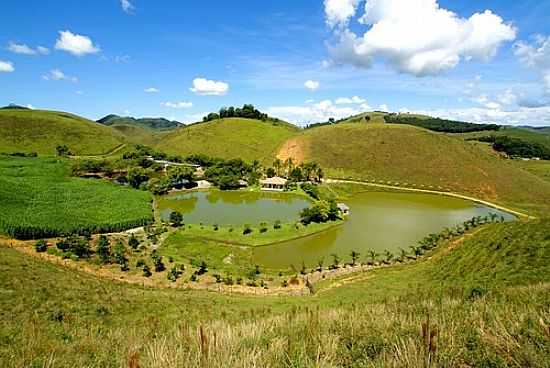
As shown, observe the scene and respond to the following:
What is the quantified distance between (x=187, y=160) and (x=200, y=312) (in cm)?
7474

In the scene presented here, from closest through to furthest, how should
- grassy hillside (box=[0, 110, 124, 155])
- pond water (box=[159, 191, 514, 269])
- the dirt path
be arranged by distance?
pond water (box=[159, 191, 514, 269]) → the dirt path → grassy hillside (box=[0, 110, 124, 155])

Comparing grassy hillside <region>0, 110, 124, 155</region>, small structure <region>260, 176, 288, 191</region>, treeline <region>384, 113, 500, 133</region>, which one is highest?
treeline <region>384, 113, 500, 133</region>

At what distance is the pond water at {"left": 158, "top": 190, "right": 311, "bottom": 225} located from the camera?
121ft

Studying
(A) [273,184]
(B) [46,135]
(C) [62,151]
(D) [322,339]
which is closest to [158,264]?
(D) [322,339]

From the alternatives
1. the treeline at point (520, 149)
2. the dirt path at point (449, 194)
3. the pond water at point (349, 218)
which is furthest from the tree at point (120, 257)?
the treeline at point (520, 149)

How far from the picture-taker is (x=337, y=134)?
87000mm

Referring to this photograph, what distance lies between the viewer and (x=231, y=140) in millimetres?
95875

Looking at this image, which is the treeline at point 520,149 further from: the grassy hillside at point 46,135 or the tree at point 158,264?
the grassy hillside at point 46,135

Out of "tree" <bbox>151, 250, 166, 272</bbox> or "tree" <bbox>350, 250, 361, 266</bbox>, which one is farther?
"tree" <bbox>350, 250, 361, 266</bbox>

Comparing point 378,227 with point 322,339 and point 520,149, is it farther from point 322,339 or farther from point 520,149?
point 520,149

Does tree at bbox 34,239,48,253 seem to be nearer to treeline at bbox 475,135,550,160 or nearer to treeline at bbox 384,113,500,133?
treeline at bbox 475,135,550,160

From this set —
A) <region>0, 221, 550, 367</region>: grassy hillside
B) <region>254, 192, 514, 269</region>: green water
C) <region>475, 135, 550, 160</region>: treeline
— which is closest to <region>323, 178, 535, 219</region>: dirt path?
<region>254, 192, 514, 269</region>: green water

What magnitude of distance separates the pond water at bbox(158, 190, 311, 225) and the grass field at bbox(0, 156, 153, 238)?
4.37 m

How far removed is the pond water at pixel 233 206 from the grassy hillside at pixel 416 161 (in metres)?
23.9
